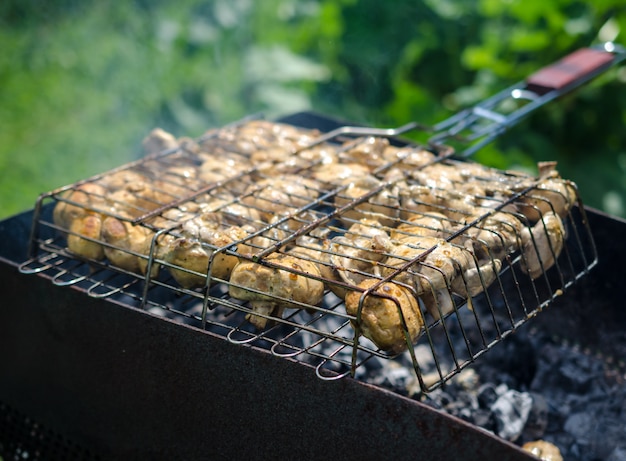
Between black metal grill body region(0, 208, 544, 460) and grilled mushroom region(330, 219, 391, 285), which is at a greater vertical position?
grilled mushroom region(330, 219, 391, 285)

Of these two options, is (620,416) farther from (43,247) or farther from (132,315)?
(43,247)

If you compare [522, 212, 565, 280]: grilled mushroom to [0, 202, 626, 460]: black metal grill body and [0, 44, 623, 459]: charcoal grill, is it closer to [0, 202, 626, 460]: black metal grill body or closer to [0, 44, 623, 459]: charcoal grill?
[0, 44, 623, 459]: charcoal grill

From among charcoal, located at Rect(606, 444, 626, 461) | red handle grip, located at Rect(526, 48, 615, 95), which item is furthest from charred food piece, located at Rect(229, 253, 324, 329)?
red handle grip, located at Rect(526, 48, 615, 95)

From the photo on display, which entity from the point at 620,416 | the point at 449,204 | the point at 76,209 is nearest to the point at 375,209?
the point at 449,204

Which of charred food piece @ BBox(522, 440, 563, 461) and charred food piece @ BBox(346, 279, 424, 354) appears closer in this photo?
charred food piece @ BBox(346, 279, 424, 354)

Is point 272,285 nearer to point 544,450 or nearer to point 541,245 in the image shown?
point 541,245

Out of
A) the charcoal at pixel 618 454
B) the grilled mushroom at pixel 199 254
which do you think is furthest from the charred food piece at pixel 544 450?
the grilled mushroom at pixel 199 254

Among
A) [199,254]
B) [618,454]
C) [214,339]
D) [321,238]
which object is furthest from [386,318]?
[618,454]

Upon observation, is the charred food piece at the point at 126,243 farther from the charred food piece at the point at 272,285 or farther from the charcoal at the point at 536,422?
the charcoal at the point at 536,422
